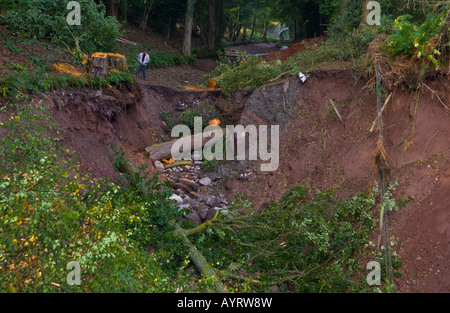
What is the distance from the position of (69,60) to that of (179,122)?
13.3 ft

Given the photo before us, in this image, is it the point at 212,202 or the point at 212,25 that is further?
the point at 212,25

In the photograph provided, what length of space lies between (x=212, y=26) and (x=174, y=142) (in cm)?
1586

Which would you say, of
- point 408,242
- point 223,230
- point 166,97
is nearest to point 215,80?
point 166,97

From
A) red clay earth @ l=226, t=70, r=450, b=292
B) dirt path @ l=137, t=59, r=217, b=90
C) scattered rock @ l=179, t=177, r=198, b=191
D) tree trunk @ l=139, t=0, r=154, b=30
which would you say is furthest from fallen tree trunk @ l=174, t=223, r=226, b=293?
tree trunk @ l=139, t=0, r=154, b=30

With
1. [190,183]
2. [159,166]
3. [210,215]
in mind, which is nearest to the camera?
[210,215]

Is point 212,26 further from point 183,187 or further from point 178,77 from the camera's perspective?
point 183,187

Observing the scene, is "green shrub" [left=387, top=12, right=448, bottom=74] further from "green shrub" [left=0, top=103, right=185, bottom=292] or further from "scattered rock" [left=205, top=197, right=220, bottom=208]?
"green shrub" [left=0, top=103, right=185, bottom=292]

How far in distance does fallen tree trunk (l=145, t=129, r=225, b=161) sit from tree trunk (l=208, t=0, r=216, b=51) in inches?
589

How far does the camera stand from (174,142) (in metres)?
12.5

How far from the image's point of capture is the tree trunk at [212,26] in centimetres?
2567

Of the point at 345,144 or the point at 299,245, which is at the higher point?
the point at 345,144

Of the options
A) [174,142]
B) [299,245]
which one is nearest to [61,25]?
[174,142]

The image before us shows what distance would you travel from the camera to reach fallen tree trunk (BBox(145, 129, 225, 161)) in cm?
1196

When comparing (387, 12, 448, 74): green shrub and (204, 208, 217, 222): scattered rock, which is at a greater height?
(387, 12, 448, 74): green shrub
